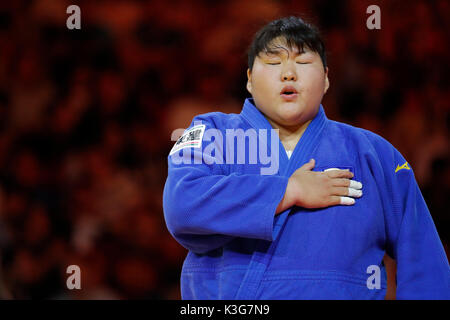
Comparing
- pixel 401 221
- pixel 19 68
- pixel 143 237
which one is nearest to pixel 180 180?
pixel 401 221

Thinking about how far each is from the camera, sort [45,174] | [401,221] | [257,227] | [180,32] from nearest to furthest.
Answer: [257,227]
[401,221]
[45,174]
[180,32]

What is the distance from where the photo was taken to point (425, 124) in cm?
225

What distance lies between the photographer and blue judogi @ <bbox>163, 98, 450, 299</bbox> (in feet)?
3.39

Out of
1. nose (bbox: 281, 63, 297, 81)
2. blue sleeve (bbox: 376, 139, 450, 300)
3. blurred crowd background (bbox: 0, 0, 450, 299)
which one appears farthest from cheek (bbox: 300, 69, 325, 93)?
blurred crowd background (bbox: 0, 0, 450, 299)

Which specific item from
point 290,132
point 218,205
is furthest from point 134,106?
point 218,205

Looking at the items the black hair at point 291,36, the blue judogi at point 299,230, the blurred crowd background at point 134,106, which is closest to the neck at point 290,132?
the blue judogi at point 299,230

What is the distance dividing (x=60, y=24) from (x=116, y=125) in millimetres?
598

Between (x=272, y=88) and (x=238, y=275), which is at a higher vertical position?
(x=272, y=88)

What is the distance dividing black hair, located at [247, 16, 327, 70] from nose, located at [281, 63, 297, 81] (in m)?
0.06

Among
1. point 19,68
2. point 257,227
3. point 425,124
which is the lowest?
point 257,227

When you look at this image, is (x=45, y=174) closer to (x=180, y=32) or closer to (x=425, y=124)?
(x=180, y=32)

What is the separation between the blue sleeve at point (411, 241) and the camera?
1109mm

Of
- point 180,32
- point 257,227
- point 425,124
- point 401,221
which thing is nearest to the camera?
point 257,227

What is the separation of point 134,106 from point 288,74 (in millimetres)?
1498
